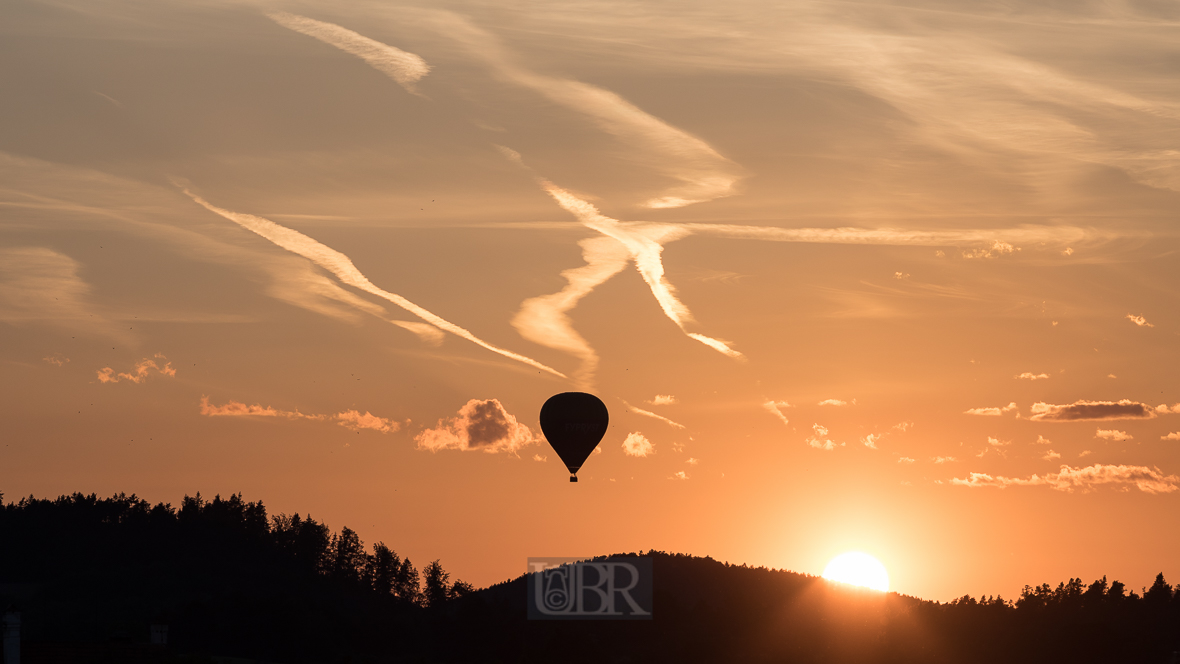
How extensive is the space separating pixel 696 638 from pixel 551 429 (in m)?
94.1

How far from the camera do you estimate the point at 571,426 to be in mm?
105375

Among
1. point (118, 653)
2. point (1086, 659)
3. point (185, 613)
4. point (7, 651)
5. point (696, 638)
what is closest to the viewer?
point (7, 651)

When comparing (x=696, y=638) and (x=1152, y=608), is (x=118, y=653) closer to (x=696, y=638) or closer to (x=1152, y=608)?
(x=696, y=638)

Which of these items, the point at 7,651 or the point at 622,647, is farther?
the point at 622,647

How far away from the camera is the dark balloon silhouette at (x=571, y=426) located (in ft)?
346

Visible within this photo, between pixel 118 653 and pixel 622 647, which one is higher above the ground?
pixel 622 647

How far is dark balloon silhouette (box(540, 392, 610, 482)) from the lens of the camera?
105 metres

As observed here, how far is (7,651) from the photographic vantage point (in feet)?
232

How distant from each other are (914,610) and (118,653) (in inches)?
5286

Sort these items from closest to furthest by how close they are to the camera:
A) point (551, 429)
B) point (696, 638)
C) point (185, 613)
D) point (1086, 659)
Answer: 1. point (551, 429)
2. point (1086, 659)
3. point (185, 613)
4. point (696, 638)

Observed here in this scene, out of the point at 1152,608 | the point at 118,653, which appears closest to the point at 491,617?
the point at 1152,608

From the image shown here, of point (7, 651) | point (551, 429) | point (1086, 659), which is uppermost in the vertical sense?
point (551, 429)

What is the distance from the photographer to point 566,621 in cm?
19000

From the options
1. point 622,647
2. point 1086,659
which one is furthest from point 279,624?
point 1086,659
